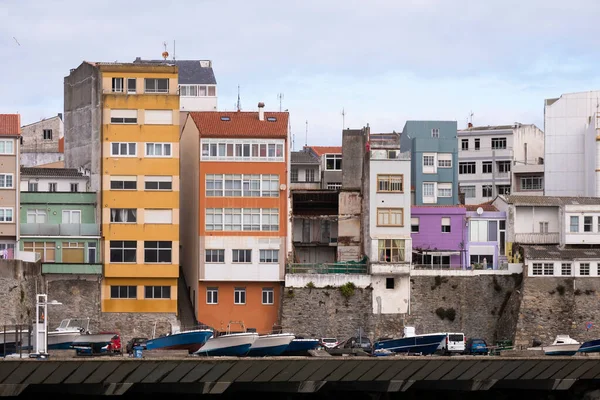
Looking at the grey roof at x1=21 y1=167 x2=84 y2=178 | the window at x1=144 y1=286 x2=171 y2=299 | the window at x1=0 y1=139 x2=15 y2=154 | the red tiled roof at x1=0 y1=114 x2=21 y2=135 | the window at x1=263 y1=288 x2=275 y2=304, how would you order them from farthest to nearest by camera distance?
the grey roof at x1=21 y1=167 x2=84 y2=178 < the window at x1=263 y1=288 x2=275 y2=304 < the window at x1=144 y1=286 x2=171 y2=299 < the red tiled roof at x1=0 y1=114 x2=21 y2=135 < the window at x1=0 y1=139 x2=15 y2=154

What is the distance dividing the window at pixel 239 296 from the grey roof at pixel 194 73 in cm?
3674

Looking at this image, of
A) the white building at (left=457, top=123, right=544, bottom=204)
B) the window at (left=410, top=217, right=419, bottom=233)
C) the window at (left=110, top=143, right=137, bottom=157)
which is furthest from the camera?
the white building at (left=457, top=123, right=544, bottom=204)

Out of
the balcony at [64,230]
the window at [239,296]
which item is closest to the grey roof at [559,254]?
the window at [239,296]

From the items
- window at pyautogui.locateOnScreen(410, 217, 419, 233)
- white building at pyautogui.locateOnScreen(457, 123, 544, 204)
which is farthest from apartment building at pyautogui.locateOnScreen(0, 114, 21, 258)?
white building at pyautogui.locateOnScreen(457, 123, 544, 204)

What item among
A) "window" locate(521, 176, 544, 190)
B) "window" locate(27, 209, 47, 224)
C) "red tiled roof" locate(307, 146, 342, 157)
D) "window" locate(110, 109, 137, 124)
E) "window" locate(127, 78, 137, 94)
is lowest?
"window" locate(27, 209, 47, 224)

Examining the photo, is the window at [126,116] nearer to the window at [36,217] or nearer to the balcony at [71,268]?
the window at [36,217]

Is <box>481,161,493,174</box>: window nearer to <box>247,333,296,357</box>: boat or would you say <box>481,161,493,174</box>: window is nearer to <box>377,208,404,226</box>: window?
<box>377,208,404,226</box>: window

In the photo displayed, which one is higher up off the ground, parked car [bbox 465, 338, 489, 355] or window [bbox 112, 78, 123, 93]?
window [bbox 112, 78, 123, 93]

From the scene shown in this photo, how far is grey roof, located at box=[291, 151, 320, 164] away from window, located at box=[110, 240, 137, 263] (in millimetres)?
25652

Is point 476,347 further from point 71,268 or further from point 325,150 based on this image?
point 325,150

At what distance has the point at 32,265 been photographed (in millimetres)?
90938

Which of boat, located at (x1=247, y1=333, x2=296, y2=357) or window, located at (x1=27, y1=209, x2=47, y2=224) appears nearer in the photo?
boat, located at (x1=247, y1=333, x2=296, y2=357)

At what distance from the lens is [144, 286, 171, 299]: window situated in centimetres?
9369

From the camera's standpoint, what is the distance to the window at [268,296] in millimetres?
95438
